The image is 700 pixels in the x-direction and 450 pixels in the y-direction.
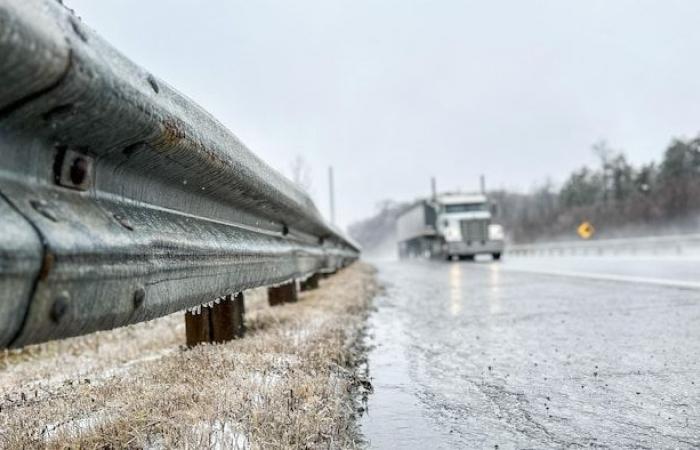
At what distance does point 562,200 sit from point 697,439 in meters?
107

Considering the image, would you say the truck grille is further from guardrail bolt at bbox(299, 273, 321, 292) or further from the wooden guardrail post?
the wooden guardrail post

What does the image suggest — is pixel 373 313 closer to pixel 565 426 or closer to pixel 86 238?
pixel 565 426

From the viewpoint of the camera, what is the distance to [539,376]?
3.21 meters

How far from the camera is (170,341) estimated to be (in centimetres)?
533

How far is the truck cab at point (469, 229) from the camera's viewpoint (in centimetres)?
2931

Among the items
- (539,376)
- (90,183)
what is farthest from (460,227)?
(90,183)

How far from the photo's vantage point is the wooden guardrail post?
420 cm

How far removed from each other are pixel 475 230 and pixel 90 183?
28.5 meters

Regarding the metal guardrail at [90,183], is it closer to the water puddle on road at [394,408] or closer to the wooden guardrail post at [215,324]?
the water puddle on road at [394,408]

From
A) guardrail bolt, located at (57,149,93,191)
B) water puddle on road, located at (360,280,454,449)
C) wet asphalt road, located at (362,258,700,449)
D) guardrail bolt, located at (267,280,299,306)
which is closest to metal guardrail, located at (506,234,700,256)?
wet asphalt road, located at (362,258,700,449)

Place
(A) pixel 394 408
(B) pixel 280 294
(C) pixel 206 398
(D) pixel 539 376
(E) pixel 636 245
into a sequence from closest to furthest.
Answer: (C) pixel 206 398 → (A) pixel 394 408 → (D) pixel 539 376 → (B) pixel 280 294 → (E) pixel 636 245

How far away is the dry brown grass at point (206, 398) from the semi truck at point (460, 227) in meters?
25.3

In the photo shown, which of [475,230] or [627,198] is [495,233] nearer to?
[475,230]

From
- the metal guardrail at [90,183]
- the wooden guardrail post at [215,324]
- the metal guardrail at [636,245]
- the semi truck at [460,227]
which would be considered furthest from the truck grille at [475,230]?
the metal guardrail at [90,183]
